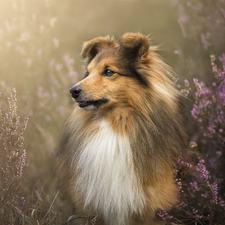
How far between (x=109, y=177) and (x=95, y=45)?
1.60 meters

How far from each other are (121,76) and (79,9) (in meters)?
4.66

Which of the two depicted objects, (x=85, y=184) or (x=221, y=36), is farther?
(x=221, y=36)

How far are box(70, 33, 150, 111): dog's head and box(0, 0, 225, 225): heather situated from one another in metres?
0.54

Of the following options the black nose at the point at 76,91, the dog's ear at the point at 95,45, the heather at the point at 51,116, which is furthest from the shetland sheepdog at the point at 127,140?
the dog's ear at the point at 95,45

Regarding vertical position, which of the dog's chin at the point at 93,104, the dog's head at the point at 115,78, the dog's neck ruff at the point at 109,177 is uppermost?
the dog's head at the point at 115,78

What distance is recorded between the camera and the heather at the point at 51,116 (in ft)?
7.09

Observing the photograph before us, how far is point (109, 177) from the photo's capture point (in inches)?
86.9

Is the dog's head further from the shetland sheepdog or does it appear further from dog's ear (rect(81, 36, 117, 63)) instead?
dog's ear (rect(81, 36, 117, 63))

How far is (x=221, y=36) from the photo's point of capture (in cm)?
383

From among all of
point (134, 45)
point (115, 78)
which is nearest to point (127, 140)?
point (115, 78)

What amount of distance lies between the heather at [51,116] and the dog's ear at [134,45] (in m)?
0.53

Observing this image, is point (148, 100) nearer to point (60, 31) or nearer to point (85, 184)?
point (85, 184)

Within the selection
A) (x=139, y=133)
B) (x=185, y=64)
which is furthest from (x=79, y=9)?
(x=139, y=133)

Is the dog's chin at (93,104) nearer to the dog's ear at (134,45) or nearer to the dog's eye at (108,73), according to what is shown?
the dog's eye at (108,73)
